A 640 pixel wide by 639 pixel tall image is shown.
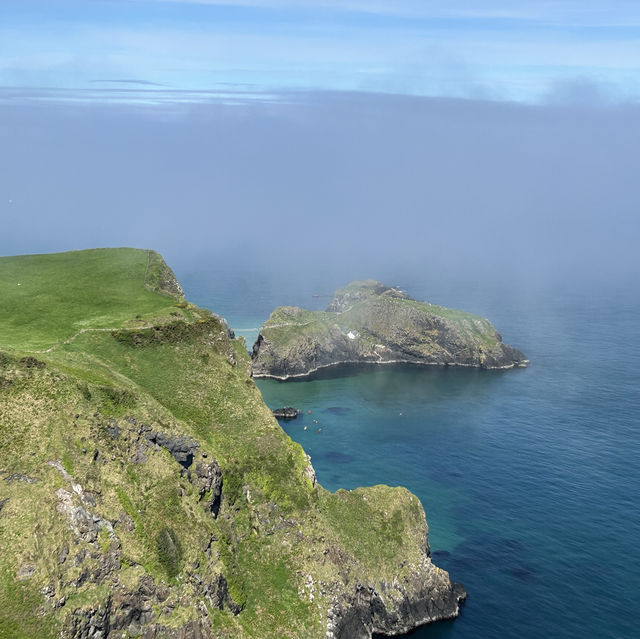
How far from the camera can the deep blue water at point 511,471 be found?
83.2 metres

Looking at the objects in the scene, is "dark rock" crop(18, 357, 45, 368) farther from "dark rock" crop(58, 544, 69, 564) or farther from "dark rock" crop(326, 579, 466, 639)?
"dark rock" crop(326, 579, 466, 639)

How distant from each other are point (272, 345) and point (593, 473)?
4238 inches

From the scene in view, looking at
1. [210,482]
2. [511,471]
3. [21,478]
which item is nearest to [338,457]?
[511,471]

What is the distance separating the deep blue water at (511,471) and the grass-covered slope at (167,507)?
44.7 feet

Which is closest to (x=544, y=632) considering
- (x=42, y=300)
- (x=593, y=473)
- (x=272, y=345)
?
(x=593, y=473)

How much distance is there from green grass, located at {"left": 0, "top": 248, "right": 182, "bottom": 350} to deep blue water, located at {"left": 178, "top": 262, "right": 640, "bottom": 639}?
51.4 meters

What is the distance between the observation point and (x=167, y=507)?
6525 cm

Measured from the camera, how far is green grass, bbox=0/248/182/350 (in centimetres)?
8888

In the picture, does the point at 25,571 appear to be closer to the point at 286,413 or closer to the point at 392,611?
the point at 392,611

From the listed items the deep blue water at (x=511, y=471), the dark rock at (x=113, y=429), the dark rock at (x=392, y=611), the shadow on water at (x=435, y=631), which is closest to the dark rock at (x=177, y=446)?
the dark rock at (x=113, y=429)

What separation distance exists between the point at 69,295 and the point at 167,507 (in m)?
53.6

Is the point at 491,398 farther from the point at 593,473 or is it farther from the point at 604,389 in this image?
the point at 593,473

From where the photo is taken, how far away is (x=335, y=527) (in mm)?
80250

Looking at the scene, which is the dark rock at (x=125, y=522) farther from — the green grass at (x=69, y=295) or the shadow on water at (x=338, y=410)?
the shadow on water at (x=338, y=410)
